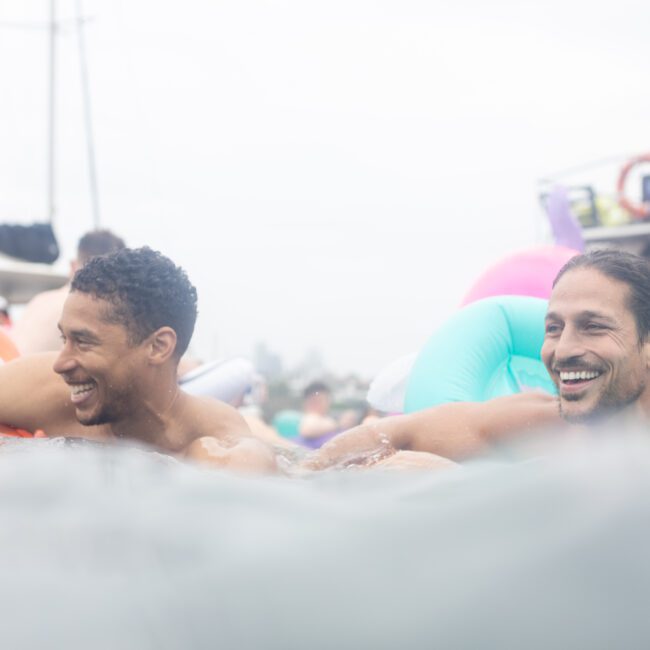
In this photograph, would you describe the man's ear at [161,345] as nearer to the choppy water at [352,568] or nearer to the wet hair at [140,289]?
the wet hair at [140,289]

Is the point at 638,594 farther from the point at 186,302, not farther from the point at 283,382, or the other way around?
the point at 283,382

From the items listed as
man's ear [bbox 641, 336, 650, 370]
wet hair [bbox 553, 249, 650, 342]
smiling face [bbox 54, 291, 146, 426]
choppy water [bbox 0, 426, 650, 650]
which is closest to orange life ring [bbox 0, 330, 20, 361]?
smiling face [bbox 54, 291, 146, 426]

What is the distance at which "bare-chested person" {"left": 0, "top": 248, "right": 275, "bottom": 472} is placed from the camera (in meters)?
2.79

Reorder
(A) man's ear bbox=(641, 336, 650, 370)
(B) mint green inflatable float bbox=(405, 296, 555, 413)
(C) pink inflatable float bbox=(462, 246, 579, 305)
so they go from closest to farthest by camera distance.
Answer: (A) man's ear bbox=(641, 336, 650, 370) → (B) mint green inflatable float bbox=(405, 296, 555, 413) → (C) pink inflatable float bbox=(462, 246, 579, 305)

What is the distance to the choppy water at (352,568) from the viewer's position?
99cm

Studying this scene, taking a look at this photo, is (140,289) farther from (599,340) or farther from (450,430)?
(599,340)

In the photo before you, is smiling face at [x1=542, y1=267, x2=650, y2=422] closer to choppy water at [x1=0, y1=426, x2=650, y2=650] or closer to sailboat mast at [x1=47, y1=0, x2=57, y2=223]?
choppy water at [x1=0, y1=426, x2=650, y2=650]

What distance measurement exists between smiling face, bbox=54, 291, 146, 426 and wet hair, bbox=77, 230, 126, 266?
6.56 feet

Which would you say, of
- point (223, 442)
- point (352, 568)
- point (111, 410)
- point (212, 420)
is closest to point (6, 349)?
point (111, 410)

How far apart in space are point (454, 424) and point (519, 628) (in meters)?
2.07

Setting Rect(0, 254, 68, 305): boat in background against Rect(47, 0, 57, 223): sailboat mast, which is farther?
Rect(47, 0, 57, 223): sailboat mast

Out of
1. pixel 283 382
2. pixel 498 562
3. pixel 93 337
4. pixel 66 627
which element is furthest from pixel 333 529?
pixel 283 382

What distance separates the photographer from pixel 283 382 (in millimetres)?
23000

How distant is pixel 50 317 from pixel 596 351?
3069 millimetres
